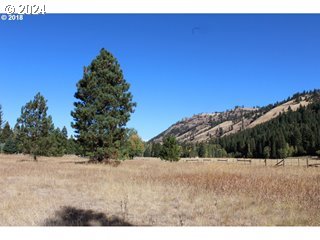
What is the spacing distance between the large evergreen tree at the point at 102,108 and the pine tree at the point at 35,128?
11.5 metres

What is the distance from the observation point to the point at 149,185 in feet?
42.5

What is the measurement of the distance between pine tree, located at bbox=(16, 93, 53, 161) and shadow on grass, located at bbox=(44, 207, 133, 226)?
32.5 metres

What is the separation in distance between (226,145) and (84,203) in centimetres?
16036

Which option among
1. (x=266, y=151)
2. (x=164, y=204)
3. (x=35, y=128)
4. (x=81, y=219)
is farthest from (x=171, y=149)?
(x=266, y=151)

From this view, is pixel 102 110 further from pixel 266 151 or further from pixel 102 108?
pixel 266 151

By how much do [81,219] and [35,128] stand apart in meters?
33.5

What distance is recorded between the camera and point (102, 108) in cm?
2942

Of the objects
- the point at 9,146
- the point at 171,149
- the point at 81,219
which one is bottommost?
the point at 81,219

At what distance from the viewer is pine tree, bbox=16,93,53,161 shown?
38.8m

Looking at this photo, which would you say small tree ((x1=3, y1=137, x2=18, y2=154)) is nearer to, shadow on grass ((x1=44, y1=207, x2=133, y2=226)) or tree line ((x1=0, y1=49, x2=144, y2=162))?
tree line ((x1=0, y1=49, x2=144, y2=162))

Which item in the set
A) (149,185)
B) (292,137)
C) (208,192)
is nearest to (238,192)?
(208,192)
